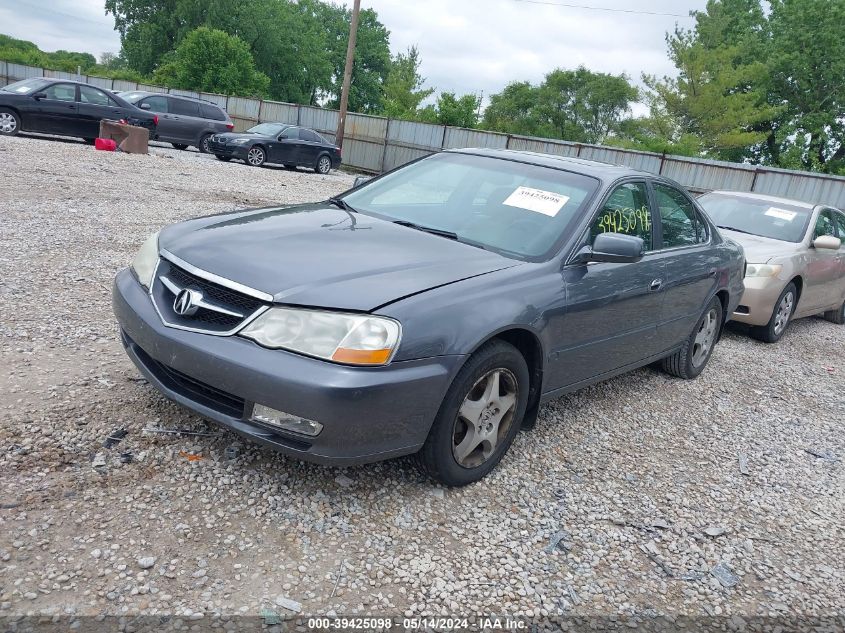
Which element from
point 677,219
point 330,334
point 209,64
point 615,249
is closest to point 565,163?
point 615,249

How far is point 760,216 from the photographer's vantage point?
805cm

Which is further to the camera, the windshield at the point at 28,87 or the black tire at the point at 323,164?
the black tire at the point at 323,164

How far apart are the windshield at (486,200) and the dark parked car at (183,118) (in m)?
17.2

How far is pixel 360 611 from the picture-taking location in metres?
2.42

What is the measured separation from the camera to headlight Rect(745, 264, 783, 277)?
23.0 feet

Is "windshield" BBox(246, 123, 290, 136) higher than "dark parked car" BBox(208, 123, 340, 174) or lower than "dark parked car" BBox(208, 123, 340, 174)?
higher

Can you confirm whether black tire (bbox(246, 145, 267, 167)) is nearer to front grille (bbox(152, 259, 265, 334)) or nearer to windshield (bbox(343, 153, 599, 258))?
windshield (bbox(343, 153, 599, 258))

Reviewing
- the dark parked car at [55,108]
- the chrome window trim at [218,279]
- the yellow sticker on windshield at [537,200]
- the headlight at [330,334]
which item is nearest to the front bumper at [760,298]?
the yellow sticker on windshield at [537,200]

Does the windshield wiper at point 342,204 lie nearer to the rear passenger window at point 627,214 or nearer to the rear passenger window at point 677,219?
the rear passenger window at point 627,214

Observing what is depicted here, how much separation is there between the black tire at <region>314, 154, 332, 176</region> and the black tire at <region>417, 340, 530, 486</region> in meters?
18.7

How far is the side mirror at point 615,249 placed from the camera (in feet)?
11.9

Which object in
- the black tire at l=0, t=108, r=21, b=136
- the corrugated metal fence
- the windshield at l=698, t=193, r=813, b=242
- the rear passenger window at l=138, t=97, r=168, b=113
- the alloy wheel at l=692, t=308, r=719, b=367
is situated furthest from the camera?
the rear passenger window at l=138, t=97, r=168, b=113

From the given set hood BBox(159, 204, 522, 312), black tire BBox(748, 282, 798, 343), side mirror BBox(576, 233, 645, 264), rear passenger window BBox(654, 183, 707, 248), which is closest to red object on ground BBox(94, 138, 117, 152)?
hood BBox(159, 204, 522, 312)

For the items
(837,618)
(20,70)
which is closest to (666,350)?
(837,618)
